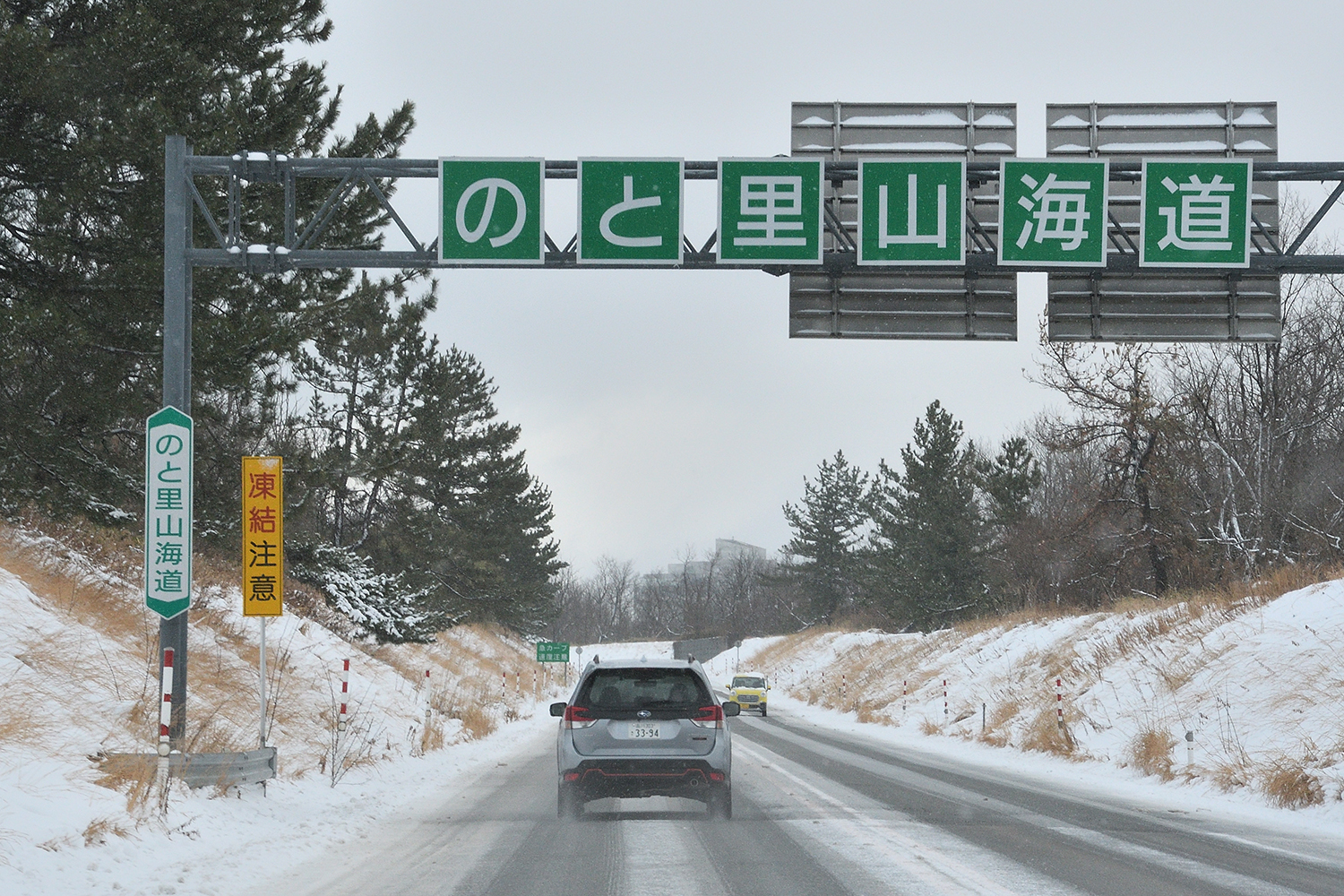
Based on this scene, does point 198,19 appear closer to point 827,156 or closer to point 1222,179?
point 827,156

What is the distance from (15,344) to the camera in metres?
14.6

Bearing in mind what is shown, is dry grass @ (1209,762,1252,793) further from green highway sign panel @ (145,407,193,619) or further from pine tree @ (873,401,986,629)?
pine tree @ (873,401,986,629)

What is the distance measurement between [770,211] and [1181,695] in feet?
39.1

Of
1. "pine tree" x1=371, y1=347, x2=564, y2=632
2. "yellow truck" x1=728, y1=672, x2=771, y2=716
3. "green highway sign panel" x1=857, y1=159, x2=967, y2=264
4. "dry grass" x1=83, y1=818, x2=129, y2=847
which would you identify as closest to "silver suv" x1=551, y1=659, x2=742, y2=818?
"dry grass" x1=83, y1=818, x2=129, y2=847

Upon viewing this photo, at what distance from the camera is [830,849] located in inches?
418

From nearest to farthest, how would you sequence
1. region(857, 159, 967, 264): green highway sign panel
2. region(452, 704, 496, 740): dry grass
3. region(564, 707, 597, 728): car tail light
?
region(564, 707, 597, 728): car tail light < region(857, 159, 967, 264): green highway sign panel < region(452, 704, 496, 740): dry grass

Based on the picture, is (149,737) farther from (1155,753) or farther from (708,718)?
(1155,753)

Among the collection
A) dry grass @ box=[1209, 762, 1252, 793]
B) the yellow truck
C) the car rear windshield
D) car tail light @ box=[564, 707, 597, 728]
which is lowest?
the yellow truck

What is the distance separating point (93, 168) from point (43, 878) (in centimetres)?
1072

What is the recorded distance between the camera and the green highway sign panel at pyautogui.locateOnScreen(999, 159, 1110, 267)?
1606 cm

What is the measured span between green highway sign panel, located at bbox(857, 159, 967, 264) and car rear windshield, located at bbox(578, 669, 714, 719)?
614cm

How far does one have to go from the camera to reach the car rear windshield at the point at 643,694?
12789mm

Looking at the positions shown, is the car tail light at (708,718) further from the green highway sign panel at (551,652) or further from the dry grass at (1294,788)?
the green highway sign panel at (551,652)

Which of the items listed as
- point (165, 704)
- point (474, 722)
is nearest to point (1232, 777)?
point (165, 704)
